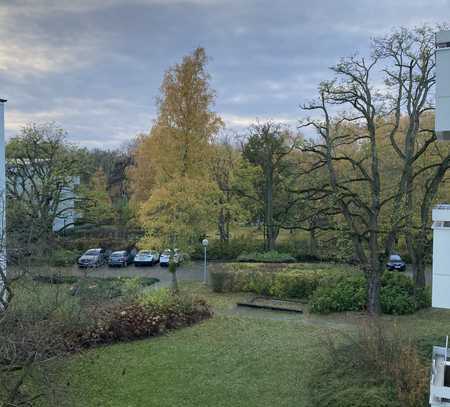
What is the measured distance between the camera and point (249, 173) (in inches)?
1287

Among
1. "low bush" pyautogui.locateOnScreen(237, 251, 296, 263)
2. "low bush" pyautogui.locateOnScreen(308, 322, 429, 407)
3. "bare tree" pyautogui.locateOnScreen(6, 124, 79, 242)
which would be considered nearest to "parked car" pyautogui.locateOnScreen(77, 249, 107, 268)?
"bare tree" pyautogui.locateOnScreen(6, 124, 79, 242)

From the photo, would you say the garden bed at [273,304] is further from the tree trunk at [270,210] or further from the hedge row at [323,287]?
the tree trunk at [270,210]

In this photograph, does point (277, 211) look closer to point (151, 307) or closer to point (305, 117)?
point (305, 117)

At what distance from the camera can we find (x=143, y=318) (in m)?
14.0

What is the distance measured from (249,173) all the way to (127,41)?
19107 millimetres

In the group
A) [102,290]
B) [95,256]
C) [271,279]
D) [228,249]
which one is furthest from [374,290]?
[95,256]

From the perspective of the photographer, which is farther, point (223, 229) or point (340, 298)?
point (223, 229)

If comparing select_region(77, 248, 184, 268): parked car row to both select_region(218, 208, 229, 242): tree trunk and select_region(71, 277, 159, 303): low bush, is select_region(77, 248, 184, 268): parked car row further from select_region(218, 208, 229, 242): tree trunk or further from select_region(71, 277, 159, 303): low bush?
select_region(71, 277, 159, 303): low bush

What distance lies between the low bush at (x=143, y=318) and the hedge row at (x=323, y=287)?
512cm

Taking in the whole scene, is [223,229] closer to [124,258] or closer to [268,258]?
[268,258]

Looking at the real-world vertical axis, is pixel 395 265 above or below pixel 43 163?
below

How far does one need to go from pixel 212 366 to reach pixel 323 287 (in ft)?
28.9

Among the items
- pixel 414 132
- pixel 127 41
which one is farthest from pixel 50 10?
pixel 414 132

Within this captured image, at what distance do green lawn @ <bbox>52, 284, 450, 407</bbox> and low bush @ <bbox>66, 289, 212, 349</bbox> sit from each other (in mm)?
425
